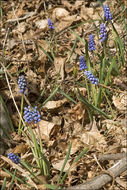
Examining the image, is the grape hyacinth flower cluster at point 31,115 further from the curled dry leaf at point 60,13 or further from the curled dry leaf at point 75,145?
the curled dry leaf at point 60,13

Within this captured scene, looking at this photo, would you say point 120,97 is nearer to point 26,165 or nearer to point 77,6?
point 26,165

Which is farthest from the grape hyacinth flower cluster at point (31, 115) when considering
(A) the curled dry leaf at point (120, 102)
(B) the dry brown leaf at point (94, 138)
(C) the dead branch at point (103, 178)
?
(A) the curled dry leaf at point (120, 102)

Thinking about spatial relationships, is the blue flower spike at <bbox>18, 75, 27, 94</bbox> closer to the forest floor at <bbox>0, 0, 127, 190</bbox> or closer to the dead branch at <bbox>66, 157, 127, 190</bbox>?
the forest floor at <bbox>0, 0, 127, 190</bbox>

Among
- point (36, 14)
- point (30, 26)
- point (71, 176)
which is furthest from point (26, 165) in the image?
point (36, 14)

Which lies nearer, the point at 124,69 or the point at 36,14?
the point at 124,69

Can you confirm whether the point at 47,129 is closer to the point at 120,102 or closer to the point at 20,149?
the point at 20,149

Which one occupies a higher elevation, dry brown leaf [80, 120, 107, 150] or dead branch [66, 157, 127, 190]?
dry brown leaf [80, 120, 107, 150]

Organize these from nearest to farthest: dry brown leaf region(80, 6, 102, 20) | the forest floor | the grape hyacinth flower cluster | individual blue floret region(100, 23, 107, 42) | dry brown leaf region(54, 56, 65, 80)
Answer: the grape hyacinth flower cluster → the forest floor → individual blue floret region(100, 23, 107, 42) → dry brown leaf region(54, 56, 65, 80) → dry brown leaf region(80, 6, 102, 20)

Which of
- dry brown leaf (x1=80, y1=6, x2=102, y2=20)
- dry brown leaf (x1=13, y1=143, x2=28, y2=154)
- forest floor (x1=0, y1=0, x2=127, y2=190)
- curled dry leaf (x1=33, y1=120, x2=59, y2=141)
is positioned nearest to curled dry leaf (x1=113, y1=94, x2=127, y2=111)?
forest floor (x1=0, y1=0, x2=127, y2=190)
